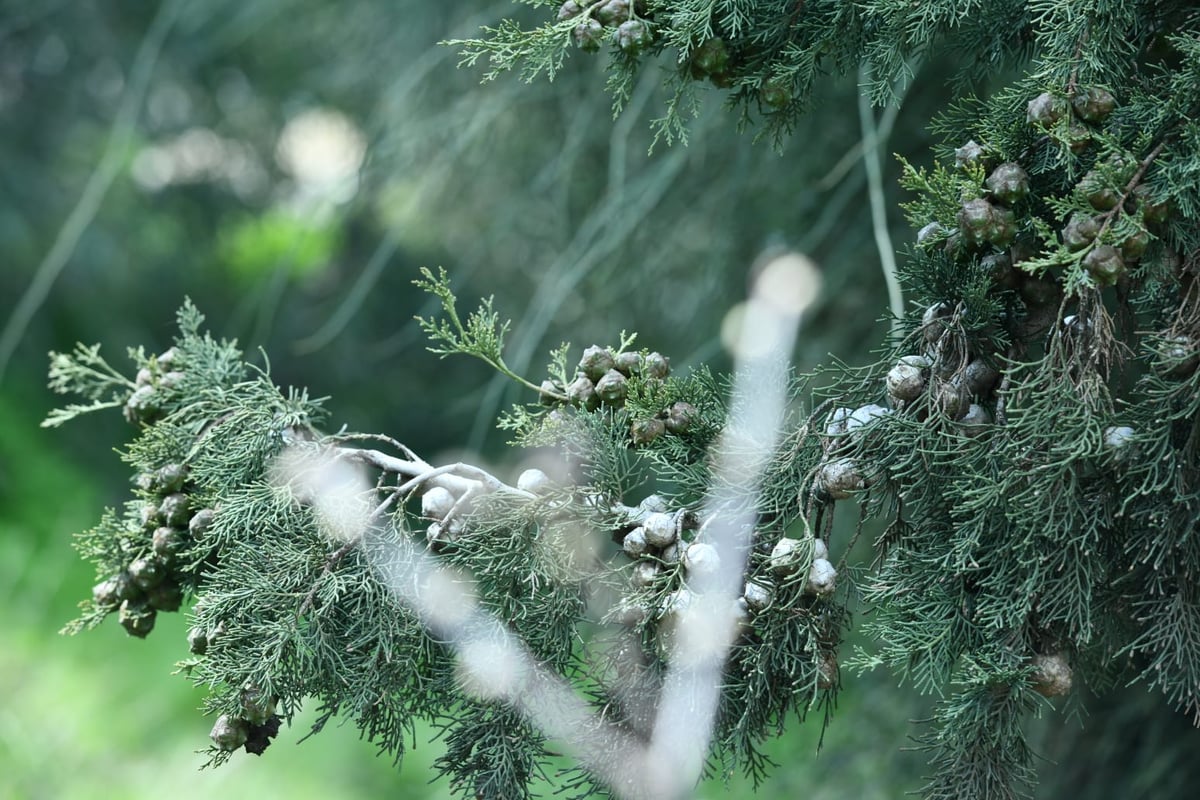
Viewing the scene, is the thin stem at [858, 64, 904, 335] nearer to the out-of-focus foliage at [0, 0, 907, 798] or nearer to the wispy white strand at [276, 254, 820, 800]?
the out-of-focus foliage at [0, 0, 907, 798]

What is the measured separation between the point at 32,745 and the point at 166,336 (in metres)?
1.29

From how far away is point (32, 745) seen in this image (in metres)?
1.38

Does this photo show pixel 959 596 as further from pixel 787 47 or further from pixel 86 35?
pixel 86 35

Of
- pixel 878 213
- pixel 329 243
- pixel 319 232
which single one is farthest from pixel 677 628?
pixel 329 243

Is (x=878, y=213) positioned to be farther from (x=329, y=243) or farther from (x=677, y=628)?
(x=329, y=243)

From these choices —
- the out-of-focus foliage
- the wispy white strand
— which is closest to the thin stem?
the out-of-focus foliage

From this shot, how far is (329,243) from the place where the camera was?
7.52 ft

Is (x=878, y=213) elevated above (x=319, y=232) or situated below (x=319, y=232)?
below

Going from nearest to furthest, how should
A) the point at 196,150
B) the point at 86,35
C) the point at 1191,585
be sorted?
the point at 1191,585 < the point at 86,35 < the point at 196,150

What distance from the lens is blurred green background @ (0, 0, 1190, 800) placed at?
42.1 inches

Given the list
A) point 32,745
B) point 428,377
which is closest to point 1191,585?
point 32,745

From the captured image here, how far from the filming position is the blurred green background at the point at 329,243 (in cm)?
107

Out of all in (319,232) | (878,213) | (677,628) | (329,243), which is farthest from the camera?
(329,243)

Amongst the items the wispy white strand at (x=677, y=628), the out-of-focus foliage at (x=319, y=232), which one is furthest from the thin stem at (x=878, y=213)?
the wispy white strand at (x=677, y=628)
